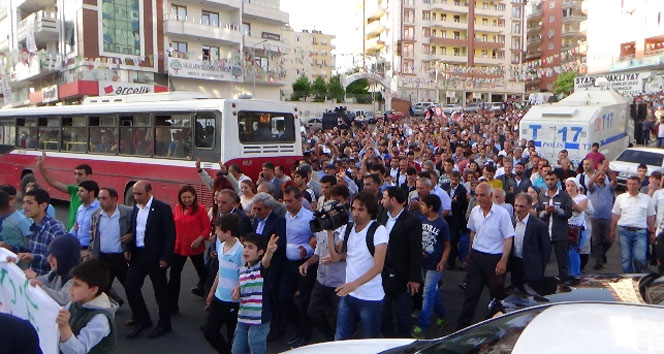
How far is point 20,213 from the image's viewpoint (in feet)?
17.6

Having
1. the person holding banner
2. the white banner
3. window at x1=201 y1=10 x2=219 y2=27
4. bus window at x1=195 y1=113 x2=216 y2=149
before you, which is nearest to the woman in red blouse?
the person holding banner

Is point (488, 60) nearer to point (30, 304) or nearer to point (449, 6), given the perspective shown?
point (449, 6)

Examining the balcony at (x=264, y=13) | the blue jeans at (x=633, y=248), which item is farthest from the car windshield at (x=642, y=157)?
the balcony at (x=264, y=13)

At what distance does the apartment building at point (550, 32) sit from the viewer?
70.1 meters

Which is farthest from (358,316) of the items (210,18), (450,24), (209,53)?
(450,24)

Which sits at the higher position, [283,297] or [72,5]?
[72,5]

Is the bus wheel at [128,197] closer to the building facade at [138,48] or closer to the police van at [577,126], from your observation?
the police van at [577,126]

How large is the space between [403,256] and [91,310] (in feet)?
9.20

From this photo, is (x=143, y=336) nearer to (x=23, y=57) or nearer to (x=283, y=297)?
(x=283, y=297)

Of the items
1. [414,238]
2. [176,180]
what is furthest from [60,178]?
[414,238]

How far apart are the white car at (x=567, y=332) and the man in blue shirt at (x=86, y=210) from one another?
4.35 m

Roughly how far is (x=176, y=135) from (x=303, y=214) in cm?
646

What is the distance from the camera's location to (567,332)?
234 centimetres

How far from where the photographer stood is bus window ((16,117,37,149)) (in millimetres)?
14602
